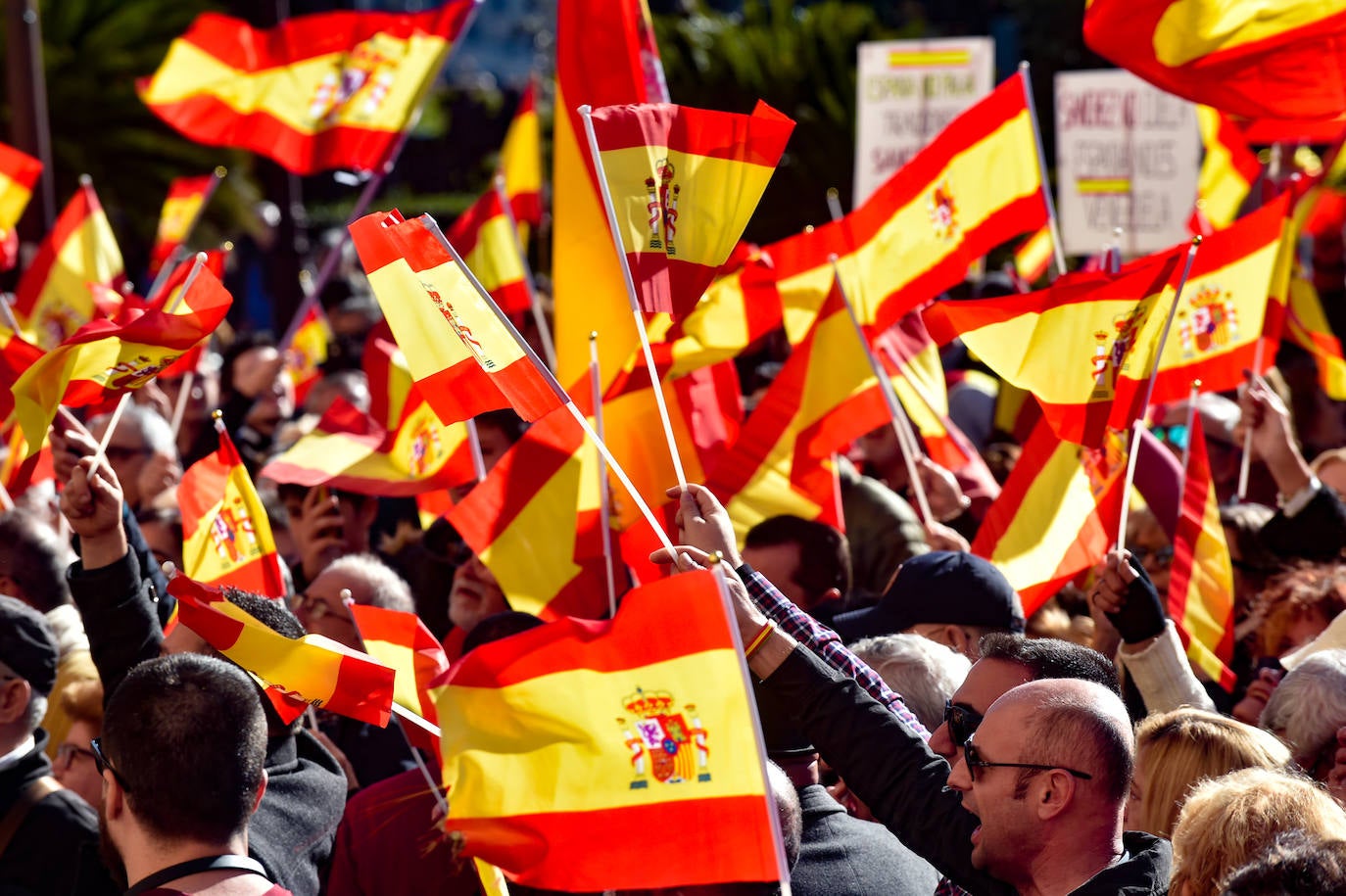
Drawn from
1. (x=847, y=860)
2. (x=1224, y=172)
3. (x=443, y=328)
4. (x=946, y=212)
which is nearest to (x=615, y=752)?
(x=847, y=860)

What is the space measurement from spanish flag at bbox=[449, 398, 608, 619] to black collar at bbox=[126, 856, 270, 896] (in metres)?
2.31

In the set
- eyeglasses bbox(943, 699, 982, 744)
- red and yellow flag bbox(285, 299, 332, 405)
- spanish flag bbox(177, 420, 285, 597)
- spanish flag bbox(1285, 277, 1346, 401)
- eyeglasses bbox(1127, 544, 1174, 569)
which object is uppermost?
eyeglasses bbox(943, 699, 982, 744)

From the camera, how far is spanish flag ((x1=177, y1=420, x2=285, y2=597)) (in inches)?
197

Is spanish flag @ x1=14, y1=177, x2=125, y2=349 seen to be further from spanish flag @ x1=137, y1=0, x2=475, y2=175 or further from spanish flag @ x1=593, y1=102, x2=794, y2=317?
spanish flag @ x1=593, y1=102, x2=794, y2=317

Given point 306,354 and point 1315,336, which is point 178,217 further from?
point 1315,336

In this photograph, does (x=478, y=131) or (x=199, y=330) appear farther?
(x=478, y=131)

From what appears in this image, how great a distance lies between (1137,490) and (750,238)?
9381 millimetres

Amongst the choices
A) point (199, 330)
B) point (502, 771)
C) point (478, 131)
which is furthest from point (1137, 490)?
point (478, 131)

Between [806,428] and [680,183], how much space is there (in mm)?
1827

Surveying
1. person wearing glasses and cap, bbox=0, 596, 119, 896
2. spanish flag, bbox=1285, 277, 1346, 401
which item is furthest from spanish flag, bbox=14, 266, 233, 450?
spanish flag, bbox=1285, 277, 1346, 401

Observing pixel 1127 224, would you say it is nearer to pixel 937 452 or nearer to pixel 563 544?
pixel 937 452

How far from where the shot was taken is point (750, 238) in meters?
15.3

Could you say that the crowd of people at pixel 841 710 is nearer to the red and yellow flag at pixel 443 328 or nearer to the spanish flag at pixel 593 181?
the red and yellow flag at pixel 443 328

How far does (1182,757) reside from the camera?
3570mm
